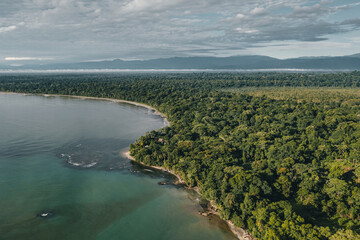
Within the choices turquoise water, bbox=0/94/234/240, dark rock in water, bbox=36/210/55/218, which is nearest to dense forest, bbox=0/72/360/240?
turquoise water, bbox=0/94/234/240

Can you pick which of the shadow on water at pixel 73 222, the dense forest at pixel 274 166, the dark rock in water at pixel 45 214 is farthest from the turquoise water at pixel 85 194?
the dense forest at pixel 274 166

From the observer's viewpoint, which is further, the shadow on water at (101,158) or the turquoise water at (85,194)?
the shadow on water at (101,158)

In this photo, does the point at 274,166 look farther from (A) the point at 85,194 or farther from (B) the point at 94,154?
(B) the point at 94,154

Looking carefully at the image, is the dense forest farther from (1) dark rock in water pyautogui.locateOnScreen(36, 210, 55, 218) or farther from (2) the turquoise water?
(1) dark rock in water pyautogui.locateOnScreen(36, 210, 55, 218)

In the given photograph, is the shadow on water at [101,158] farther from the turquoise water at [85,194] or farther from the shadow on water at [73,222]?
the shadow on water at [73,222]

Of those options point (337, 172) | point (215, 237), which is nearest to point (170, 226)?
point (215, 237)

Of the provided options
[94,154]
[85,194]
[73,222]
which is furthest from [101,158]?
[73,222]

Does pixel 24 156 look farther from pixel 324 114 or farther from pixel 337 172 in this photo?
pixel 324 114

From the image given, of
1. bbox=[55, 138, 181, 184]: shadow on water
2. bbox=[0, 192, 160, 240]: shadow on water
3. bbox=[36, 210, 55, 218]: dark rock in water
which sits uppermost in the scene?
bbox=[55, 138, 181, 184]: shadow on water
